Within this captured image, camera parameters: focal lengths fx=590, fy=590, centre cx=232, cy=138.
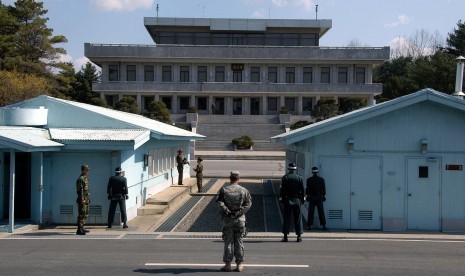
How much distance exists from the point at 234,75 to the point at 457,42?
82.9ft

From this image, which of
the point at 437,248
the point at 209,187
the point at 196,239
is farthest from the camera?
the point at 209,187

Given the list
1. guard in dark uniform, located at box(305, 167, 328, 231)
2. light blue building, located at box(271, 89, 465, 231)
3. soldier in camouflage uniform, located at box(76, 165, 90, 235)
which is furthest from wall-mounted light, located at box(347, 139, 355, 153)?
soldier in camouflage uniform, located at box(76, 165, 90, 235)

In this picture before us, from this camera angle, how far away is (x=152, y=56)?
65000mm

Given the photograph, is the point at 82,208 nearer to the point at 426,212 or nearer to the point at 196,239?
the point at 196,239

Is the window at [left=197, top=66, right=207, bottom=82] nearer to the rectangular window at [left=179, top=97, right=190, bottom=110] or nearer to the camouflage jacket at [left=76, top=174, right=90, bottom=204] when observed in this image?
the rectangular window at [left=179, top=97, right=190, bottom=110]

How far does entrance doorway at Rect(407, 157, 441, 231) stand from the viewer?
52.4ft

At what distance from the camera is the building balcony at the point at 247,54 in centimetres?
6512

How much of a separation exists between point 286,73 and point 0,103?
33551 mm

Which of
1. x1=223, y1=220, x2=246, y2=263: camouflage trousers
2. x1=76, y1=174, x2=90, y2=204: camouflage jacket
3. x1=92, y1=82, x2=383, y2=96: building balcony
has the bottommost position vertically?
x1=223, y1=220, x2=246, y2=263: camouflage trousers

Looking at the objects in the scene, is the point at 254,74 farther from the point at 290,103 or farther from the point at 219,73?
the point at 290,103

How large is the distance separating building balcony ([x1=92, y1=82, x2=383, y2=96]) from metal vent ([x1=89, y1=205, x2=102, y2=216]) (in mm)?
49746

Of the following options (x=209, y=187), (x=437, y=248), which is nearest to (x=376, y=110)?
(x=437, y=248)

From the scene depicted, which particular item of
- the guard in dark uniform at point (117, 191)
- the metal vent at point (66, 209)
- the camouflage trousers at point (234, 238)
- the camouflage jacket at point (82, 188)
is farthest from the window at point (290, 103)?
the camouflage trousers at point (234, 238)

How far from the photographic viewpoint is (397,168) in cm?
1609
